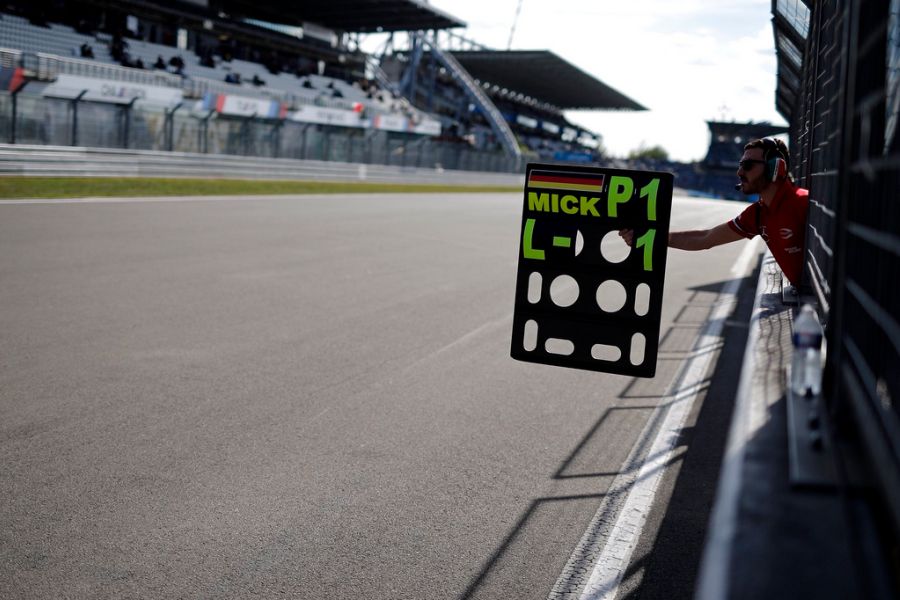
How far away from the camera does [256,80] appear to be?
50.9 m

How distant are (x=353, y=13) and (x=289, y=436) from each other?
63.2 metres

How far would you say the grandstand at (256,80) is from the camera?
3094 centimetres

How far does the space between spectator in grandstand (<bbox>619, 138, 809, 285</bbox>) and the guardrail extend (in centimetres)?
2070

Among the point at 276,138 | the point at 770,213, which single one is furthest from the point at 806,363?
the point at 276,138

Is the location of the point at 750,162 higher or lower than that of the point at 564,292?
higher

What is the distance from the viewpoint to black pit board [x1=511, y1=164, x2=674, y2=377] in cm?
395

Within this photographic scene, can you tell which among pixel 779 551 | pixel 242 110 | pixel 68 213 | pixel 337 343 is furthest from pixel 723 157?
pixel 779 551

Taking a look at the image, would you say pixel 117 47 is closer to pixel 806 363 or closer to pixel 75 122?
pixel 75 122

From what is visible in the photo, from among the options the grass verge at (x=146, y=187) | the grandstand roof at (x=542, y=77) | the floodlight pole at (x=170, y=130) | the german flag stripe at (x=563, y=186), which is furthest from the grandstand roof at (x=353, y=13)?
the german flag stripe at (x=563, y=186)

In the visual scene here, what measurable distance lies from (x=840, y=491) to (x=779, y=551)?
31cm

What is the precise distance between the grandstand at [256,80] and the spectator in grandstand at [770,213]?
24410mm

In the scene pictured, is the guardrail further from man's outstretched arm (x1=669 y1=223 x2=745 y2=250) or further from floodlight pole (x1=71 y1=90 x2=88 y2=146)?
man's outstretched arm (x1=669 y1=223 x2=745 y2=250)

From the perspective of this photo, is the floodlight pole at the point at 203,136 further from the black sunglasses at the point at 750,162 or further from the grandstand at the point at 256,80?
the black sunglasses at the point at 750,162

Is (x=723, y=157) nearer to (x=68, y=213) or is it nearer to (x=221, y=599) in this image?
(x=68, y=213)
